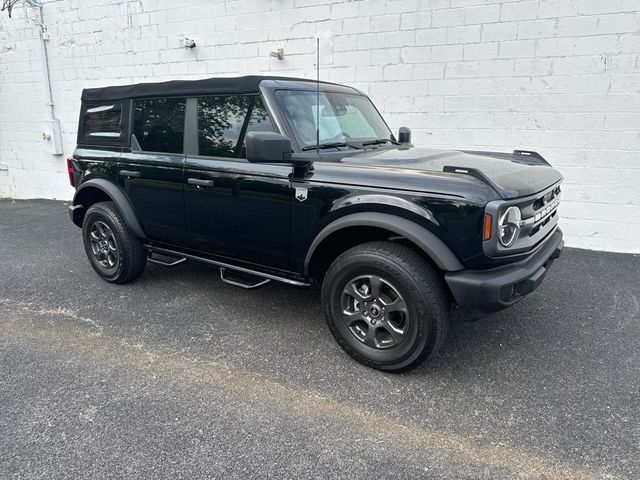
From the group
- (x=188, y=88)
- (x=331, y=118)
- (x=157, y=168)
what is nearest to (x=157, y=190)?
(x=157, y=168)

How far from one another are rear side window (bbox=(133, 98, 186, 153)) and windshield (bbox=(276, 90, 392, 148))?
39.0 inches

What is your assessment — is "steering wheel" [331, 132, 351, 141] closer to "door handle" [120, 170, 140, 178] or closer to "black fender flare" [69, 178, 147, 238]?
"door handle" [120, 170, 140, 178]

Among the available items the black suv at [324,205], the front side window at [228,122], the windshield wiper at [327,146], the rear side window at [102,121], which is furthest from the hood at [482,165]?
the rear side window at [102,121]

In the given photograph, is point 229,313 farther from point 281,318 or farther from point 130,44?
point 130,44

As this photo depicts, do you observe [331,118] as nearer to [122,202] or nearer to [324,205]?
[324,205]

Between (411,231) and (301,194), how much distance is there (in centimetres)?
83

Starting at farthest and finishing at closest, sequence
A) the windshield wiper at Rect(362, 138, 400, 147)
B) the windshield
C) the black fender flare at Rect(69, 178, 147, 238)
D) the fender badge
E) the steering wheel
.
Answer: the black fender flare at Rect(69, 178, 147, 238) < the windshield wiper at Rect(362, 138, 400, 147) < the steering wheel < the windshield < the fender badge

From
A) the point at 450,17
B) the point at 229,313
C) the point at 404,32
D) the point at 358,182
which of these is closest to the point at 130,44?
the point at 404,32

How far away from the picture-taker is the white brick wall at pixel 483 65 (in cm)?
529

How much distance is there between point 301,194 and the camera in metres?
3.13

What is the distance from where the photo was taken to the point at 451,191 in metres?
2.63

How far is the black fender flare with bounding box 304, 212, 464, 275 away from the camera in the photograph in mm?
2674

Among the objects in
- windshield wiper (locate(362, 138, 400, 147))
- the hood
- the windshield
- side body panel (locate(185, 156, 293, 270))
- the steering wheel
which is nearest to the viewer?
the hood

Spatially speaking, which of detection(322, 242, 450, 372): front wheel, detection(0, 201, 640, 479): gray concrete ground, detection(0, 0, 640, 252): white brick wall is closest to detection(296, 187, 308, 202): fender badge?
detection(322, 242, 450, 372): front wheel
